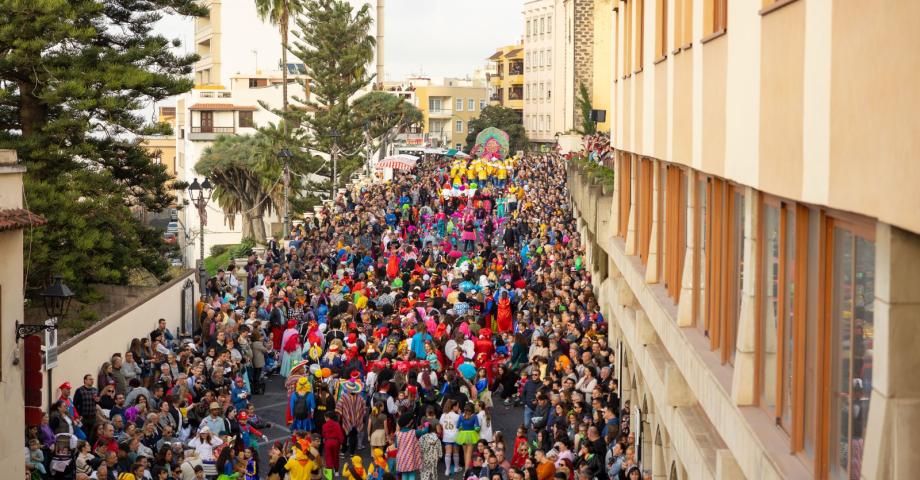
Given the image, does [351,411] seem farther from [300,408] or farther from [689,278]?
[689,278]

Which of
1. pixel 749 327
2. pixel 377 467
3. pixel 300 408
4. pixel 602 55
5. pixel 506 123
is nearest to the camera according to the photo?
pixel 749 327

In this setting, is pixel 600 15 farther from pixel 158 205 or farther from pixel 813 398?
pixel 813 398

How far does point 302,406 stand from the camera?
70.3ft

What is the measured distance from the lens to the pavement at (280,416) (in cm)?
2291

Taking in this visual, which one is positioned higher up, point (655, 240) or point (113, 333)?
point (655, 240)

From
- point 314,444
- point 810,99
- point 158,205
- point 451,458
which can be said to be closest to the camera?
point 810,99

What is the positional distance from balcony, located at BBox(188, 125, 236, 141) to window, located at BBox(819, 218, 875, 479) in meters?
75.9

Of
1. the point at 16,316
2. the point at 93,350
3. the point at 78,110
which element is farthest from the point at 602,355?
the point at 78,110

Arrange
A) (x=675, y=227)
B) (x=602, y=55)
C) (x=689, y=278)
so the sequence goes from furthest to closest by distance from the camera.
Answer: (x=602, y=55)
(x=675, y=227)
(x=689, y=278)

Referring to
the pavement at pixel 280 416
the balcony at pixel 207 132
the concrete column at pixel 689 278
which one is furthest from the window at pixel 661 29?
the balcony at pixel 207 132

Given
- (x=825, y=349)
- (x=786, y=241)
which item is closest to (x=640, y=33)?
(x=786, y=241)

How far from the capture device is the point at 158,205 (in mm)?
36781

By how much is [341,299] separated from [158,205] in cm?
873

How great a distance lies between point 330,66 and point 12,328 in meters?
60.4
